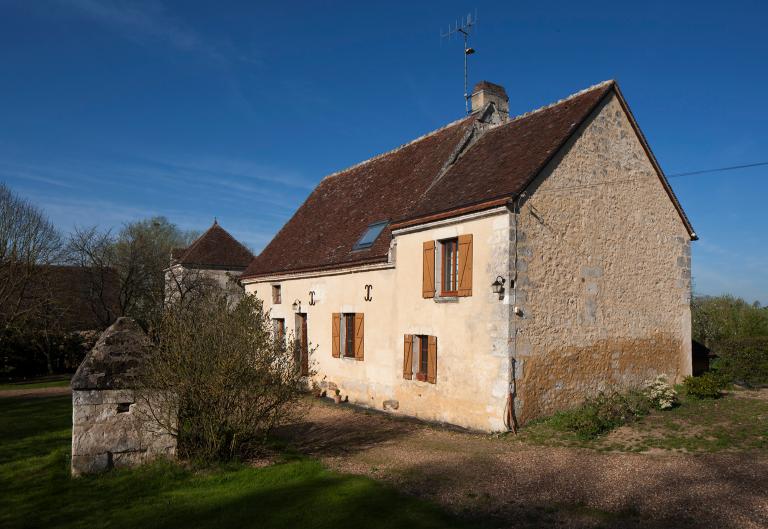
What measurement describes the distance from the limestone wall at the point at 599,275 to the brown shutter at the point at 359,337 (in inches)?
193

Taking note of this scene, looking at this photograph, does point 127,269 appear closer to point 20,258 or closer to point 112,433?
point 20,258

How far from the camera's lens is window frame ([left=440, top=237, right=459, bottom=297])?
1141cm

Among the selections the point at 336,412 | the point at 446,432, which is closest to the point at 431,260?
the point at 446,432

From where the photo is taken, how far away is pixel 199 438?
8.29 meters

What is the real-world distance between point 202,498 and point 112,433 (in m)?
1.96

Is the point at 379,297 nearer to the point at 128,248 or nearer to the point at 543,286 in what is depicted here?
the point at 543,286

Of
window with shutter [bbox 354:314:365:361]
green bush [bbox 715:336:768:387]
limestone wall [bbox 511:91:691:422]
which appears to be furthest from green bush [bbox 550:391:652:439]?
window with shutter [bbox 354:314:365:361]

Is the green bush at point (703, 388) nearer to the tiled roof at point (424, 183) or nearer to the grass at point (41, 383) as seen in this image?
the tiled roof at point (424, 183)

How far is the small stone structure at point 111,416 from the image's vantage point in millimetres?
7719

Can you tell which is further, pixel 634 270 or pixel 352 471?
pixel 634 270

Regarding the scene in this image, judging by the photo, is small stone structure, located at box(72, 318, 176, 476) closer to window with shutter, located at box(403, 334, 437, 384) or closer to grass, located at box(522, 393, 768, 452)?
window with shutter, located at box(403, 334, 437, 384)

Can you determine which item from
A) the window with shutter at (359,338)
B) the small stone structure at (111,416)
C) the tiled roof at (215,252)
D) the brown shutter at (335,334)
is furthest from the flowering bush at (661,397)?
the tiled roof at (215,252)

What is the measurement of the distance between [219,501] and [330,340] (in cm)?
857

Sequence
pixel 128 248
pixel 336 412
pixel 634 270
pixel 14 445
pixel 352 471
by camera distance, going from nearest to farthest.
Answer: pixel 352 471, pixel 14 445, pixel 634 270, pixel 336 412, pixel 128 248
